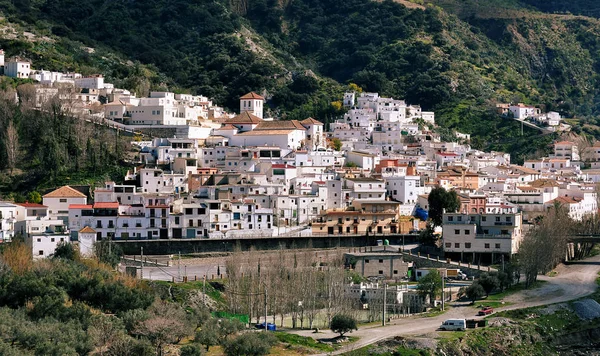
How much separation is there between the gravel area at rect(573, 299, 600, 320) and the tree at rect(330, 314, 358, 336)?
470 inches

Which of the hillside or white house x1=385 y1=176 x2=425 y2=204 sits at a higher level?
the hillside

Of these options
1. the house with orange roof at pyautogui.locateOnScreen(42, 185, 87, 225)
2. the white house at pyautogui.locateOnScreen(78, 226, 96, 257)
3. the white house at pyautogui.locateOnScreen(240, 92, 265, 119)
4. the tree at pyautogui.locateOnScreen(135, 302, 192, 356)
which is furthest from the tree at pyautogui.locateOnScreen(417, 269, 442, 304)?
the white house at pyautogui.locateOnScreen(240, 92, 265, 119)

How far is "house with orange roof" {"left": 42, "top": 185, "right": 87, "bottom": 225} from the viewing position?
6462 cm

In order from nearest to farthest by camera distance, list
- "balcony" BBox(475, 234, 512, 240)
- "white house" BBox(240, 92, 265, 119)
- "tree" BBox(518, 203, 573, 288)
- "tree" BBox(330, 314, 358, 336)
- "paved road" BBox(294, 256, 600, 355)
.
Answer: "tree" BBox(330, 314, 358, 336), "paved road" BBox(294, 256, 600, 355), "tree" BBox(518, 203, 573, 288), "balcony" BBox(475, 234, 512, 240), "white house" BBox(240, 92, 265, 119)

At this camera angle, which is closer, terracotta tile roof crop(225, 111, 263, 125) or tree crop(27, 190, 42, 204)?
tree crop(27, 190, 42, 204)

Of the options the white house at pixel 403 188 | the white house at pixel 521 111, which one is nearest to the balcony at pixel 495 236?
the white house at pixel 403 188

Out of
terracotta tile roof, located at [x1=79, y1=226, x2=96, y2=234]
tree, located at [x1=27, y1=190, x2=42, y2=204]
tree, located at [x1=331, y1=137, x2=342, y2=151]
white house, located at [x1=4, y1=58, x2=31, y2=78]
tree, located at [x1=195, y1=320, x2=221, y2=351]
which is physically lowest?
tree, located at [x1=195, y1=320, x2=221, y2=351]

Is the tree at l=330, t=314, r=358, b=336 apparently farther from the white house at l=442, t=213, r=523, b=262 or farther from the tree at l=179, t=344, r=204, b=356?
the white house at l=442, t=213, r=523, b=262

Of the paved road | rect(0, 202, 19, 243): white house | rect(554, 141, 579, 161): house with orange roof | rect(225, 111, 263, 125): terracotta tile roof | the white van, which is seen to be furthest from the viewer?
rect(554, 141, 579, 161): house with orange roof

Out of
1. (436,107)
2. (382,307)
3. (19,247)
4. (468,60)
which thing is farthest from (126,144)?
(468,60)

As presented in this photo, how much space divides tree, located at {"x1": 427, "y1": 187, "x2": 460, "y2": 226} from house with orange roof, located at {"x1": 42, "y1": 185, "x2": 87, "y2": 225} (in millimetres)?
19148

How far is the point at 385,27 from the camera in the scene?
5044 inches

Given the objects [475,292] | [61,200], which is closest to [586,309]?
[475,292]

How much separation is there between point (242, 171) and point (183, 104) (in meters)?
14.8
